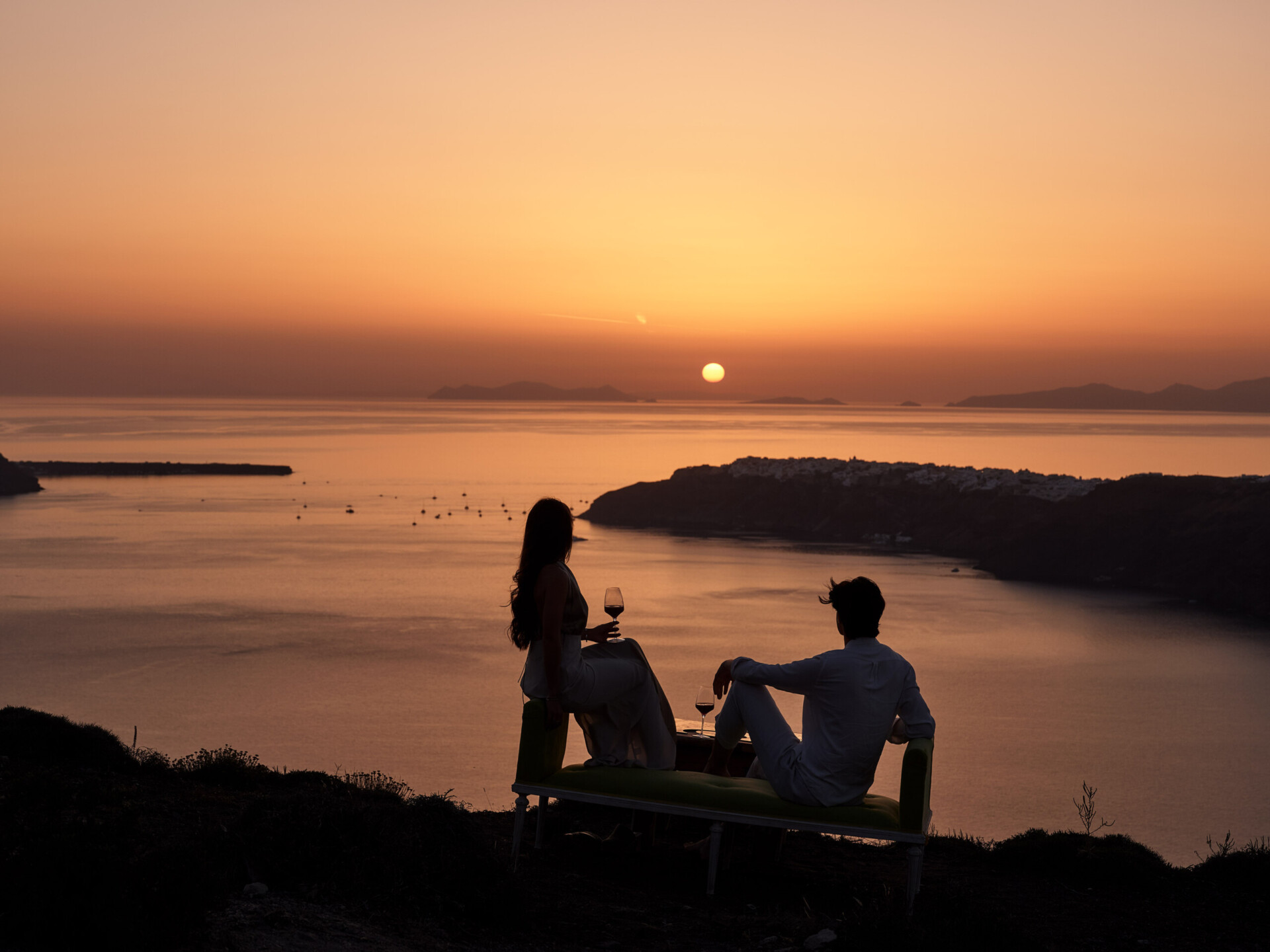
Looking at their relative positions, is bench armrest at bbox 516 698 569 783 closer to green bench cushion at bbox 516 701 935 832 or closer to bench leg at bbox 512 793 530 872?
green bench cushion at bbox 516 701 935 832

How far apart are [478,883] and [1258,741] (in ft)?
107

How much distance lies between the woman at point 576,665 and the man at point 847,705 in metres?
0.67

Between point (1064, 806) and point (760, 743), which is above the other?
point (760, 743)

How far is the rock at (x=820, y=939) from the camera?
14.6 ft

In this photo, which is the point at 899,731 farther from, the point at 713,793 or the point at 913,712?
the point at 713,793

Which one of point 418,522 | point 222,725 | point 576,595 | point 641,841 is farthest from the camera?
point 418,522

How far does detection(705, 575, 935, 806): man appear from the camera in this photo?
4.98 m

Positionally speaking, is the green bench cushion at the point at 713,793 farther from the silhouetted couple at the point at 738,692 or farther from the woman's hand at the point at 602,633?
the woman's hand at the point at 602,633

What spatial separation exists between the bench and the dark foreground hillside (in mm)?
312

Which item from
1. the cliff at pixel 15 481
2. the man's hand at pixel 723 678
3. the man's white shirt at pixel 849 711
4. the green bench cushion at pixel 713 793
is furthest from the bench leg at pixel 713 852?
the cliff at pixel 15 481

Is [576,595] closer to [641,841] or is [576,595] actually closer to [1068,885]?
[641,841]

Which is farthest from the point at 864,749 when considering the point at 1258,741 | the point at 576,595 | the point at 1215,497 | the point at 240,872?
the point at 1215,497

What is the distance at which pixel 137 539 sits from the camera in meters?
66.9

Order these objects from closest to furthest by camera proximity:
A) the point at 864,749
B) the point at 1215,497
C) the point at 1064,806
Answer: the point at 864,749 < the point at 1064,806 < the point at 1215,497
